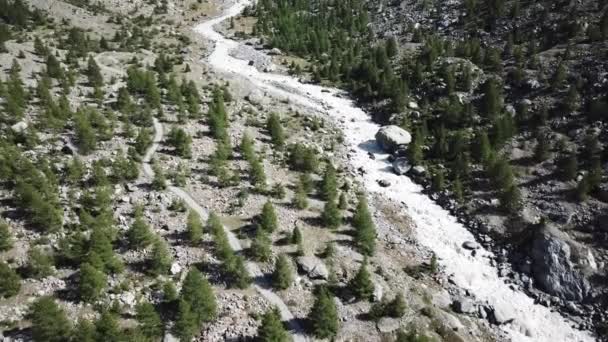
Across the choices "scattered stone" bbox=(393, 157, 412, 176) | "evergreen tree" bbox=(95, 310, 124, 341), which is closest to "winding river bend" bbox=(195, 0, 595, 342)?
"scattered stone" bbox=(393, 157, 412, 176)

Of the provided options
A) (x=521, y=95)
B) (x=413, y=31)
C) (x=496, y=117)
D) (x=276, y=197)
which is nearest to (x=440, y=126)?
(x=496, y=117)

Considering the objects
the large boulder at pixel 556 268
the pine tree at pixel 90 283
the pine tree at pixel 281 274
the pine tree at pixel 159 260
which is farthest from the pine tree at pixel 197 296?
Answer: the large boulder at pixel 556 268

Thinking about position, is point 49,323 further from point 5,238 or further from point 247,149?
point 247,149

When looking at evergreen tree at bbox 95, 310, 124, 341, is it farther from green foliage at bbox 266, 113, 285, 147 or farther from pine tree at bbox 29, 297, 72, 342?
green foliage at bbox 266, 113, 285, 147

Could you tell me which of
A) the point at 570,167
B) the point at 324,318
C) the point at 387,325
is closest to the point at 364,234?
the point at 387,325

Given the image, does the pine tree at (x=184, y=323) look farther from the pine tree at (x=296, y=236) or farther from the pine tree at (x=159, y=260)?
the pine tree at (x=296, y=236)

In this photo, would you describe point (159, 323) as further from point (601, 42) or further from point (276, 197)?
point (601, 42)
